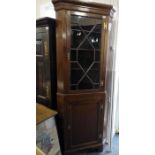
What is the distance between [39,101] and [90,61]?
34.2 inches

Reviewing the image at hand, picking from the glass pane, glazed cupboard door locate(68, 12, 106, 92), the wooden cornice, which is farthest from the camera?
the glass pane

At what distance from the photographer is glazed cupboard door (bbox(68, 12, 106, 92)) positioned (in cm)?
215

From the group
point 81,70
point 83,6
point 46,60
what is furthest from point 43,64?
point 83,6

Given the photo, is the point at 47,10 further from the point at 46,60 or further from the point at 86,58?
the point at 86,58

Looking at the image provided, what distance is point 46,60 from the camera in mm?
2322

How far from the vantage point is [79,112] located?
2266mm

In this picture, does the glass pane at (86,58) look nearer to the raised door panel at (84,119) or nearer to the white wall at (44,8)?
the raised door panel at (84,119)

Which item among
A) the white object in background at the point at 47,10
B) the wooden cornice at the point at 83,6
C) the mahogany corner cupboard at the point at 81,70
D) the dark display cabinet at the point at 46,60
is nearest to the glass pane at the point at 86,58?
the mahogany corner cupboard at the point at 81,70

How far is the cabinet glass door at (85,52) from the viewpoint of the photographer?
2.17 m

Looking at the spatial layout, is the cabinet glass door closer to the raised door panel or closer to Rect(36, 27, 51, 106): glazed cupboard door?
the raised door panel

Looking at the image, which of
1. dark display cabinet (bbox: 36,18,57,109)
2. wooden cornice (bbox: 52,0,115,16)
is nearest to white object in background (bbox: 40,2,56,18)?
dark display cabinet (bbox: 36,18,57,109)

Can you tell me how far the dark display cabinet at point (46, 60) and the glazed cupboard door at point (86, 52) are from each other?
0.26 m
